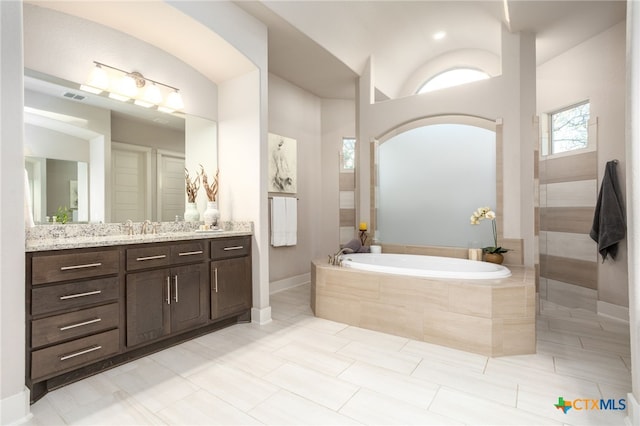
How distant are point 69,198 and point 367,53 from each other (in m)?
3.54

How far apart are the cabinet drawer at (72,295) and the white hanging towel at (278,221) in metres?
2.15

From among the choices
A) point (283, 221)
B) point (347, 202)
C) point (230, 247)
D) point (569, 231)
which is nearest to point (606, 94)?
point (569, 231)

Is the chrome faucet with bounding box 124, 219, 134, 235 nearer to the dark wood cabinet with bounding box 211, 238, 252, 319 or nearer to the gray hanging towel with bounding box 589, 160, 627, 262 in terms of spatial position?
the dark wood cabinet with bounding box 211, 238, 252, 319

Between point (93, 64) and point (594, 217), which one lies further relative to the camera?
point (594, 217)

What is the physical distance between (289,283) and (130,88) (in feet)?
9.58

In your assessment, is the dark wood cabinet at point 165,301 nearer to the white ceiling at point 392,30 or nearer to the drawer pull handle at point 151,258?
the drawer pull handle at point 151,258

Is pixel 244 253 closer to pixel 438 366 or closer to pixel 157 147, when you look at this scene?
pixel 157 147

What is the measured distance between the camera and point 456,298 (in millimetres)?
2441

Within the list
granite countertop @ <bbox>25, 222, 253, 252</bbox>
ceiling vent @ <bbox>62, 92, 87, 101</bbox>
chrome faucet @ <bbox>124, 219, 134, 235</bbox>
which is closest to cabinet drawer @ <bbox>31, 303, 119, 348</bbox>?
granite countertop @ <bbox>25, 222, 253, 252</bbox>

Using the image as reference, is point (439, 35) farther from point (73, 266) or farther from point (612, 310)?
point (73, 266)

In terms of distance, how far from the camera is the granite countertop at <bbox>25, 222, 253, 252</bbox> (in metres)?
1.93

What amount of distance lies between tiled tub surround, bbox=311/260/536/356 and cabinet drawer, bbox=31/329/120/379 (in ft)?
5.70

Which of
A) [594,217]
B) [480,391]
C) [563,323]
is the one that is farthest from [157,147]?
[594,217]

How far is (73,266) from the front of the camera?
192 centimetres
